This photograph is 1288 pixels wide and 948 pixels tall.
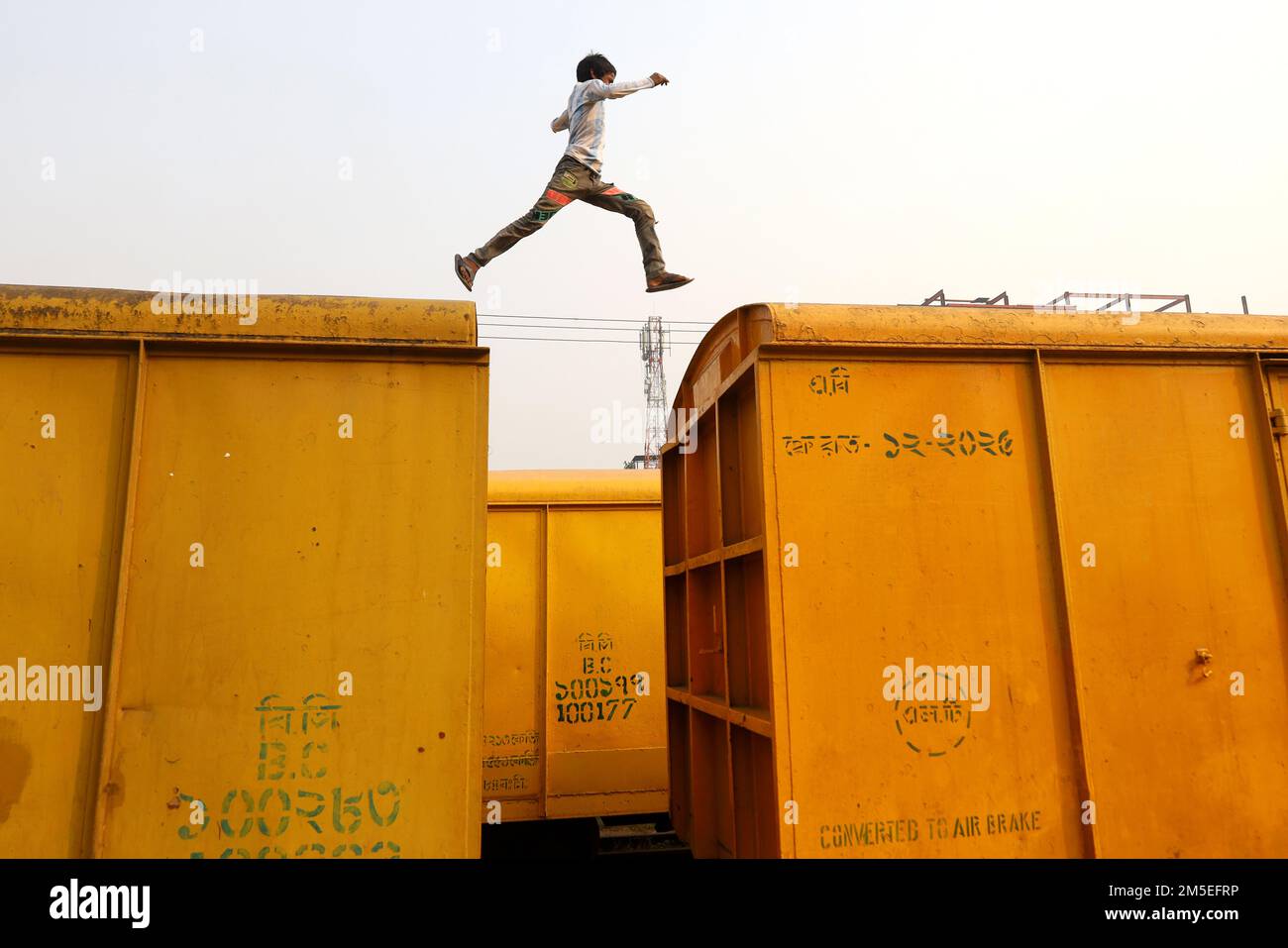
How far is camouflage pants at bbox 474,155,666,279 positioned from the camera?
4488mm

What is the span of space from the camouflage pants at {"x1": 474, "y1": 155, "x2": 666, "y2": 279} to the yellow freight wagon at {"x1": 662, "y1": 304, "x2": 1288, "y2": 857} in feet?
4.75

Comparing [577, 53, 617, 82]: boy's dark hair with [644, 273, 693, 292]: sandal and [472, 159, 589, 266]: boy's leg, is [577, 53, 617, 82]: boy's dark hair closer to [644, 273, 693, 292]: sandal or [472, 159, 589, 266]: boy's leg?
[472, 159, 589, 266]: boy's leg

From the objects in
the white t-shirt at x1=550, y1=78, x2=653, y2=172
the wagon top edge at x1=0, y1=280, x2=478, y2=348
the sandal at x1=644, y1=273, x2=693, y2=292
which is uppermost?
the white t-shirt at x1=550, y1=78, x2=653, y2=172

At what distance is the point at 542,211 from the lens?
4.49 meters

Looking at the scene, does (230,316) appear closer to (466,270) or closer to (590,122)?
(466,270)

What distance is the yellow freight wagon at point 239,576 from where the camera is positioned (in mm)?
2523

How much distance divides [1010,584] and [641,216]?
292 centimetres

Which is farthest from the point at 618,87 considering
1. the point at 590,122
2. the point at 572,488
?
the point at 572,488

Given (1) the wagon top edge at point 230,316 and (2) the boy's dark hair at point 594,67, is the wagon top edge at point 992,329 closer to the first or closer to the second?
(1) the wagon top edge at point 230,316

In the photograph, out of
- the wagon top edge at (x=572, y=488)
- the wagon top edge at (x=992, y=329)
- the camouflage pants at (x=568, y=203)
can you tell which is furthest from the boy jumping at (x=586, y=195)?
the wagon top edge at (x=572, y=488)

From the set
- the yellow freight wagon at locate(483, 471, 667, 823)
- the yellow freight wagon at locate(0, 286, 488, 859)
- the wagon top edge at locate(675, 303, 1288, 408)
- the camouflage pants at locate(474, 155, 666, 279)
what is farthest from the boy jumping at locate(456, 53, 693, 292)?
the yellow freight wagon at locate(0, 286, 488, 859)

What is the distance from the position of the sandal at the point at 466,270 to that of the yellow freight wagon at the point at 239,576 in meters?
1.72

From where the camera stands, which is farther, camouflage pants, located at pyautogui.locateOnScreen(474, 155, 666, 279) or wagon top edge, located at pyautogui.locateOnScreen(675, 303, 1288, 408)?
camouflage pants, located at pyautogui.locateOnScreen(474, 155, 666, 279)
